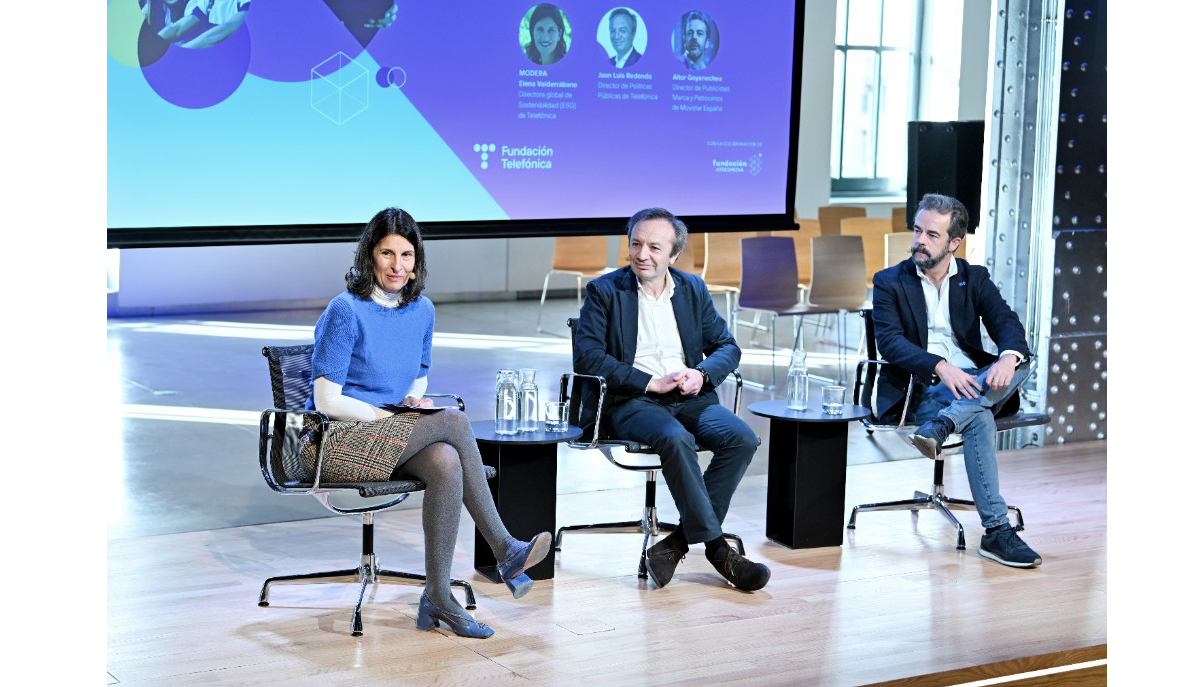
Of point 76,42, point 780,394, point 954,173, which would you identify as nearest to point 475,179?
point 954,173

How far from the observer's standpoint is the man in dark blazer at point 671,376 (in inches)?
168

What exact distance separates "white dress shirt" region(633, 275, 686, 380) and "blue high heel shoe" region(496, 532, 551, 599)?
0.86 meters

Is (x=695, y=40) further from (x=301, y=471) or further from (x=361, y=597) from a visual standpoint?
(x=361, y=597)

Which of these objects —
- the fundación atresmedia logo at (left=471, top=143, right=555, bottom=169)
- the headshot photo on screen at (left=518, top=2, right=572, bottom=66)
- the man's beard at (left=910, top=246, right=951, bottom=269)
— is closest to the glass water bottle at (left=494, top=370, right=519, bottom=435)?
the fundación atresmedia logo at (left=471, top=143, right=555, bottom=169)

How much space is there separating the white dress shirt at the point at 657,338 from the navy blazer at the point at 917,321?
79 centimetres

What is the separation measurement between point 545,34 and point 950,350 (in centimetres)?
198

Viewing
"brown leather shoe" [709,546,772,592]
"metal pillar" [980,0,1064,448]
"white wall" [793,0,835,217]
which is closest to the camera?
"brown leather shoe" [709,546,772,592]

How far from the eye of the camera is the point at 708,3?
5.85 m

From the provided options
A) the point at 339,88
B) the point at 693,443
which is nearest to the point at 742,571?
the point at 693,443

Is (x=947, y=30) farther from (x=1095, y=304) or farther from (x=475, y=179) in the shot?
(x=475, y=179)

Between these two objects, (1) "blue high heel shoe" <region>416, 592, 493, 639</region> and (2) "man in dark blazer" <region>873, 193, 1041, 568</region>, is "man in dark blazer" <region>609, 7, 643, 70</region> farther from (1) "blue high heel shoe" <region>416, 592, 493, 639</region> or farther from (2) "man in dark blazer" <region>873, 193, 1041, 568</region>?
(1) "blue high heel shoe" <region>416, 592, 493, 639</region>

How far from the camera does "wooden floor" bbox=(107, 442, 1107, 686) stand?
140 inches

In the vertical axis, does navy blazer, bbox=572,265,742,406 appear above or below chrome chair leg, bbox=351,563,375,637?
above

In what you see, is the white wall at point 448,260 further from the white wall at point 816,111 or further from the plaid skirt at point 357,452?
the plaid skirt at point 357,452
